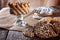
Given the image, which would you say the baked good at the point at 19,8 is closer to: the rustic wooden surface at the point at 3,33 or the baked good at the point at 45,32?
the rustic wooden surface at the point at 3,33

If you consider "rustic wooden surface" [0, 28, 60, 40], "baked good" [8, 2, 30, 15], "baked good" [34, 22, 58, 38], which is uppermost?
"baked good" [8, 2, 30, 15]

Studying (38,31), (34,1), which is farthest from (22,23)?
(34,1)

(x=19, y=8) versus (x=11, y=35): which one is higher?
(x=19, y=8)

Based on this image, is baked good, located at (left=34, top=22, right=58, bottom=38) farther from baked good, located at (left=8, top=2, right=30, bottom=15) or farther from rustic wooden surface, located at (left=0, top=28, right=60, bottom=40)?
baked good, located at (left=8, top=2, right=30, bottom=15)

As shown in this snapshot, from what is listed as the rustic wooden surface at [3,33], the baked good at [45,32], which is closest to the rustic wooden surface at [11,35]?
the rustic wooden surface at [3,33]

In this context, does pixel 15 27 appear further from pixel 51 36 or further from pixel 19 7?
pixel 51 36

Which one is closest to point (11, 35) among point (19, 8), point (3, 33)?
point (3, 33)

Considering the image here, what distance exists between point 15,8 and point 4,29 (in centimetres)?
21

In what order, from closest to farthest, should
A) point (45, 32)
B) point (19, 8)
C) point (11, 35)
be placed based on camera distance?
point (45, 32)
point (11, 35)
point (19, 8)

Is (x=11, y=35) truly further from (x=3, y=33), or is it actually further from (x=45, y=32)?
(x=45, y=32)

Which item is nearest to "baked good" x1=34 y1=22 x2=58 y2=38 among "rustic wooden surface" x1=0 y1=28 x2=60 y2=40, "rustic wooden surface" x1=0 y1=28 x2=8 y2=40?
"rustic wooden surface" x1=0 y1=28 x2=60 y2=40

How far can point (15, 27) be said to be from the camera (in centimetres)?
120

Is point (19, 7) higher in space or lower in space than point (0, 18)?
higher

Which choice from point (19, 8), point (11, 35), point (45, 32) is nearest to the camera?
point (45, 32)
